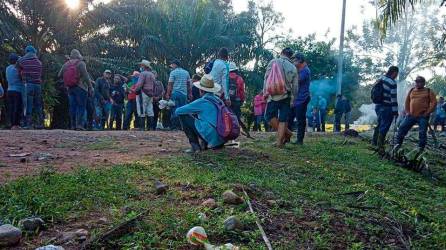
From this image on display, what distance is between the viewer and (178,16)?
64.7ft

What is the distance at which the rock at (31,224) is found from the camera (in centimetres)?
275

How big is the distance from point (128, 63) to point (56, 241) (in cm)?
1392

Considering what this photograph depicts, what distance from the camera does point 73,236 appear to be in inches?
106

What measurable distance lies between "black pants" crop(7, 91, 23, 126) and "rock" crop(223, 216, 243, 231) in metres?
7.93

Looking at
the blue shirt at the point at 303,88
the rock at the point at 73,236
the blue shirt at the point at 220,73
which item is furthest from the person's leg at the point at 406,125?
the rock at the point at 73,236

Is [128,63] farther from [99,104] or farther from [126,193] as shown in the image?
[126,193]

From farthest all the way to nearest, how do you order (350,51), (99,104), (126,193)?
(350,51)
(99,104)
(126,193)

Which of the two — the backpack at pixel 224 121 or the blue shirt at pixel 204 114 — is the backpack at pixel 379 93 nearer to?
the backpack at pixel 224 121

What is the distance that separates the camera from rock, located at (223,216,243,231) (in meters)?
2.84

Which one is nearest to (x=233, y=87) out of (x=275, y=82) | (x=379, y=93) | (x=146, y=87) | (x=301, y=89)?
(x=301, y=89)

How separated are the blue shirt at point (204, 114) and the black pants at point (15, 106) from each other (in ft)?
17.0

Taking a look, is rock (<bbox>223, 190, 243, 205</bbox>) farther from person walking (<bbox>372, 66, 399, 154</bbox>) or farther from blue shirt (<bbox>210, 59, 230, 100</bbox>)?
person walking (<bbox>372, 66, 399, 154</bbox>)

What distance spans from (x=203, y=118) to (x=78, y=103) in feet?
14.9

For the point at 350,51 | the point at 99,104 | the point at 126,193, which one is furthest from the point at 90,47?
the point at 350,51
